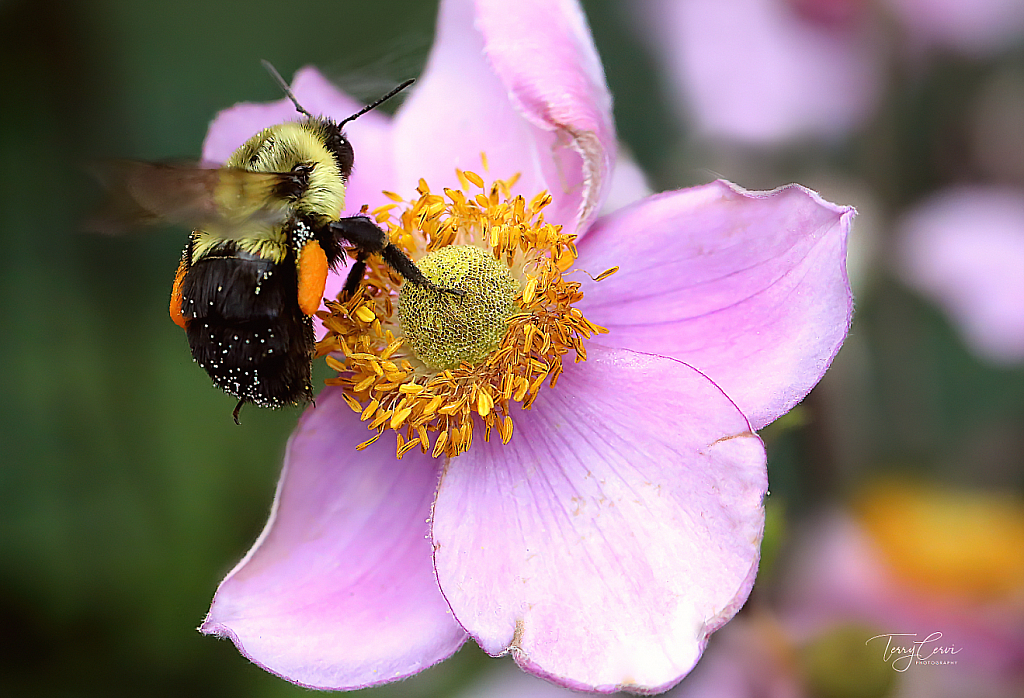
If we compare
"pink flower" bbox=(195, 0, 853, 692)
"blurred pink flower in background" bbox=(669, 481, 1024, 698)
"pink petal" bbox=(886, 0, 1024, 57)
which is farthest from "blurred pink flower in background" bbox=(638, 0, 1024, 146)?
"pink flower" bbox=(195, 0, 853, 692)

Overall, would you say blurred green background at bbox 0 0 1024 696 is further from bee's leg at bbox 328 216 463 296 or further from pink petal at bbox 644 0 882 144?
bee's leg at bbox 328 216 463 296

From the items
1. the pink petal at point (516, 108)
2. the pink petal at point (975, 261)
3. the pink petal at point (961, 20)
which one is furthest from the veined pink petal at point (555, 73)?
the pink petal at point (961, 20)

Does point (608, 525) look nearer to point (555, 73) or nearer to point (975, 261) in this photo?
point (555, 73)

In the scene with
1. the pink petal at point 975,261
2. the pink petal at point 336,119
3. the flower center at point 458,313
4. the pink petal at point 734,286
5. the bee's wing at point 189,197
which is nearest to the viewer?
the bee's wing at point 189,197

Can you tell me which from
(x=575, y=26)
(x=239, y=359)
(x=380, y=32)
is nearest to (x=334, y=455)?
(x=239, y=359)

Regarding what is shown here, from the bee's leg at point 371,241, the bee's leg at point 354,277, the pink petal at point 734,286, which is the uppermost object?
the bee's leg at point 371,241

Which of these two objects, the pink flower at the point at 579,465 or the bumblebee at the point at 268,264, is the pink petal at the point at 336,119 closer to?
the pink flower at the point at 579,465

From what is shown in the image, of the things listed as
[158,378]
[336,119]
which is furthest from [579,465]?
[158,378]
